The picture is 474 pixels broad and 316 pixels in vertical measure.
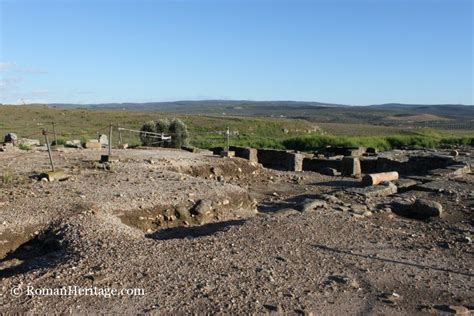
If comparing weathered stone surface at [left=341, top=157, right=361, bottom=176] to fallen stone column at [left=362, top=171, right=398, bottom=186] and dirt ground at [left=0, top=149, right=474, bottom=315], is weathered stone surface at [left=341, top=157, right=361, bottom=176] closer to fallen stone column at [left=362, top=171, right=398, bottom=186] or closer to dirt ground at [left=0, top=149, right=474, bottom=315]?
fallen stone column at [left=362, top=171, right=398, bottom=186]

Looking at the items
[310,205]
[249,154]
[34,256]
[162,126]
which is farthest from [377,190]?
[162,126]

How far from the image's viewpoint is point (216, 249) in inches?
263

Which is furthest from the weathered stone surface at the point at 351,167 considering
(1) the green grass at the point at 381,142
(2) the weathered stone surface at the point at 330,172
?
(1) the green grass at the point at 381,142

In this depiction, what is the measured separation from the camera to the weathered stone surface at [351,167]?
55.8ft

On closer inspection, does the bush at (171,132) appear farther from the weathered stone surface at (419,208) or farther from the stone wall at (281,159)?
the weathered stone surface at (419,208)

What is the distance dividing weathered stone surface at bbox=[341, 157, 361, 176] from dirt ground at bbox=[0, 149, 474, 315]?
5098 mm

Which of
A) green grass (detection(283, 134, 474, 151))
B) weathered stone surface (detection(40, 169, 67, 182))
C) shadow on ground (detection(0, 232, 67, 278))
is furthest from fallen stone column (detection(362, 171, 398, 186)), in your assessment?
green grass (detection(283, 134, 474, 151))

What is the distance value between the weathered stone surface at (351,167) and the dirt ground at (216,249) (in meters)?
5.10

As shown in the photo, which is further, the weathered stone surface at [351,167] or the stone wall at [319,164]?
the stone wall at [319,164]

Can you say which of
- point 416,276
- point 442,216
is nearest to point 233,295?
point 416,276

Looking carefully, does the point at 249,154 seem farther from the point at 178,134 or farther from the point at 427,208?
the point at 427,208

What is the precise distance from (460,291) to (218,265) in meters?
2.81

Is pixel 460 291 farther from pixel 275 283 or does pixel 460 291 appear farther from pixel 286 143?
pixel 286 143

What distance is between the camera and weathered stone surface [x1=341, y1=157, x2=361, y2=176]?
55.8 feet
